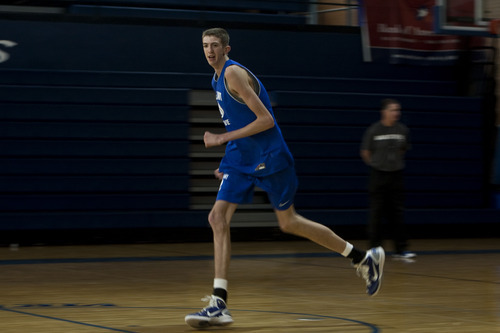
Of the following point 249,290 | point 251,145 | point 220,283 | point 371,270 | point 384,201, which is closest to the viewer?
point 220,283

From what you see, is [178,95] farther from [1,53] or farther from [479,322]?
[479,322]

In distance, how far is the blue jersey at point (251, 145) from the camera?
5559 mm

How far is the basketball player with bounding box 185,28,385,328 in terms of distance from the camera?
541cm

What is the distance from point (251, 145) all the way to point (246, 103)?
0.31 metres

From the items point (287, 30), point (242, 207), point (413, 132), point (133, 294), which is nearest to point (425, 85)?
point (413, 132)

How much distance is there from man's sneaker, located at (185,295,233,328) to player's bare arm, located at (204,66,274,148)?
95 centimetres

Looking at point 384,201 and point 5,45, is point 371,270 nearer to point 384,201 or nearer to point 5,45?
point 384,201

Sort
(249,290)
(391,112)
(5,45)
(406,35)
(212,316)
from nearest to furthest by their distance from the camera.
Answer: (212,316) < (249,290) < (391,112) < (5,45) < (406,35)

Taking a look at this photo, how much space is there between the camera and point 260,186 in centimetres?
565

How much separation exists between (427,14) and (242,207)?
402 cm

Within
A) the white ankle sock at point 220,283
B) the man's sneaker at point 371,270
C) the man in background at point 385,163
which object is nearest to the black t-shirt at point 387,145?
the man in background at point 385,163

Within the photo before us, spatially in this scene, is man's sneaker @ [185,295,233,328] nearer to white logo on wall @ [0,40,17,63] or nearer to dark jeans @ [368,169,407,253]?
dark jeans @ [368,169,407,253]

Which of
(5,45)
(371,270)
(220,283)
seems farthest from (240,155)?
(5,45)

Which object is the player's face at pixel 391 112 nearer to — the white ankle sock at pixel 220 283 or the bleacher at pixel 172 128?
the bleacher at pixel 172 128
